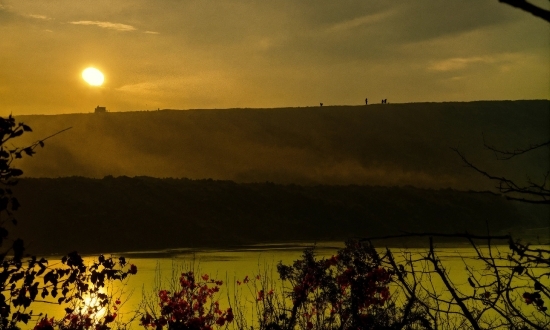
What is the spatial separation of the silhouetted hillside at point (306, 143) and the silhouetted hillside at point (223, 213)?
11794mm

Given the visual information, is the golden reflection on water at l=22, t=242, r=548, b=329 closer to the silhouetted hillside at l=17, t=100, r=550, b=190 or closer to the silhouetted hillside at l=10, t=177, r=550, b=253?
the silhouetted hillside at l=10, t=177, r=550, b=253

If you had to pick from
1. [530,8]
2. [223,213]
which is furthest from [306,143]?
[530,8]

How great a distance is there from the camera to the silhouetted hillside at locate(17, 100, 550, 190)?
63.6m

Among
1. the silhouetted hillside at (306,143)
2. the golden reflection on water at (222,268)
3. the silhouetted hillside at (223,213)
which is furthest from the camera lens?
the silhouetted hillside at (306,143)

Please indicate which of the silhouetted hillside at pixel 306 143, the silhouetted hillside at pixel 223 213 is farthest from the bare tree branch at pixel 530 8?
the silhouetted hillside at pixel 306 143

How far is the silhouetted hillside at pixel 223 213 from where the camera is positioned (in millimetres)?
36156

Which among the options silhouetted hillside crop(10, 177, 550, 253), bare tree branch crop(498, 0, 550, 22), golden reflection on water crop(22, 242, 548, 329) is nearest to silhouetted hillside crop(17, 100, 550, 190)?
silhouetted hillside crop(10, 177, 550, 253)

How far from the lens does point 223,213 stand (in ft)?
135

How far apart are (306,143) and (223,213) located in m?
34.2

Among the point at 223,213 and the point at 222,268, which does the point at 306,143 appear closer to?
the point at 223,213

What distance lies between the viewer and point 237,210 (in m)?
41.8

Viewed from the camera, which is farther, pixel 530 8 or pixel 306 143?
pixel 306 143

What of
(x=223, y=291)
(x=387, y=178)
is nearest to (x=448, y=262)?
(x=223, y=291)

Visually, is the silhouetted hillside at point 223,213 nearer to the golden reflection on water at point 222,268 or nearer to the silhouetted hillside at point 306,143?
the golden reflection on water at point 222,268
